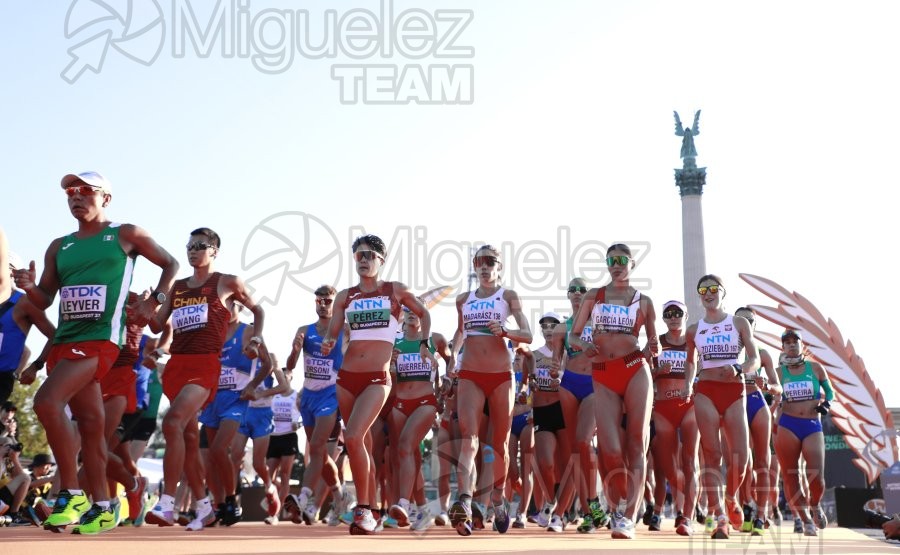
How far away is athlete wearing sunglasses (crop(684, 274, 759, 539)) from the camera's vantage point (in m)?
10.5

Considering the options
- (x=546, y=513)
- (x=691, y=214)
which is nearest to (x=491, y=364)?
(x=546, y=513)

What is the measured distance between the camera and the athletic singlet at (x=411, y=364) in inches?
472

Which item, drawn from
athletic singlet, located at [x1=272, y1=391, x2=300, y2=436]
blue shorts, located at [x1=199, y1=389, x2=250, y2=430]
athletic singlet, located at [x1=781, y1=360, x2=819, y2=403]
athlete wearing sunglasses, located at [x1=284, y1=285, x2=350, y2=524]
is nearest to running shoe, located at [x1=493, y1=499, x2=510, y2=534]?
athlete wearing sunglasses, located at [x1=284, y1=285, x2=350, y2=524]

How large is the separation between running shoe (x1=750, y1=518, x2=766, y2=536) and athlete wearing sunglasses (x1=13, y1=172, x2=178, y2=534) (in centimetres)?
676

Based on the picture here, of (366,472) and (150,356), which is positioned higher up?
(150,356)

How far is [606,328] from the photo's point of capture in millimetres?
9734

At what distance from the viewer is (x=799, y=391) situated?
13.4 m

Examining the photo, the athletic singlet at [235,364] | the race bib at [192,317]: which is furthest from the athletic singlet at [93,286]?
the athletic singlet at [235,364]

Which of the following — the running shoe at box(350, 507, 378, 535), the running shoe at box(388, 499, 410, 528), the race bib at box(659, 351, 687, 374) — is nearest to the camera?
the running shoe at box(350, 507, 378, 535)

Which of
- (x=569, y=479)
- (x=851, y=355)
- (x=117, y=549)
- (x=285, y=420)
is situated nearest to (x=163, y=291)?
(x=117, y=549)

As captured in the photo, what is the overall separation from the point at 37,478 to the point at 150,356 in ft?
14.3

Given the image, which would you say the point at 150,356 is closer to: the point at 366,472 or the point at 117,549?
the point at 366,472

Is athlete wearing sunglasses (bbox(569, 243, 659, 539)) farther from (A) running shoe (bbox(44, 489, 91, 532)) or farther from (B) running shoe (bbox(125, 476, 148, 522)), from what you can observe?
(B) running shoe (bbox(125, 476, 148, 522))

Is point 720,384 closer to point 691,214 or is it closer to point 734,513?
point 734,513
